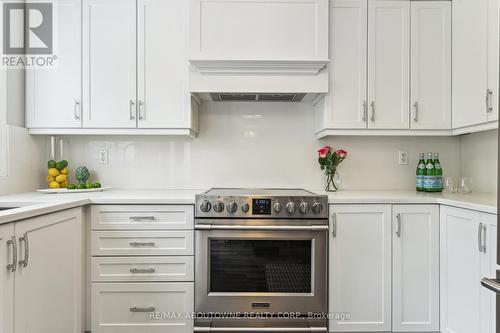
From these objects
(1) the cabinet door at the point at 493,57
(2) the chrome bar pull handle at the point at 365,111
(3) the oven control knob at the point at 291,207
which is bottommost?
(3) the oven control knob at the point at 291,207

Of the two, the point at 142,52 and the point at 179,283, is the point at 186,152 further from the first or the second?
the point at 179,283

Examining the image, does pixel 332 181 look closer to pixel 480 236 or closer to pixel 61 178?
pixel 480 236

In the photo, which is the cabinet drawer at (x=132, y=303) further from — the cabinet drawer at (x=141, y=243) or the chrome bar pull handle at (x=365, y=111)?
the chrome bar pull handle at (x=365, y=111)

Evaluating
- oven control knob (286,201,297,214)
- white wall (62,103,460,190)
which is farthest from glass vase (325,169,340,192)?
oven control knob (286,201,297,214)

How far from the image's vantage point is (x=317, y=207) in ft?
6.74

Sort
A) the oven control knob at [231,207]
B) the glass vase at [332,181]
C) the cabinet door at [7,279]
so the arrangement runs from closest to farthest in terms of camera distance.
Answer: the cabinet door at [7,279]
the oven control knob at [231,207]
the glass vase at [332,181]

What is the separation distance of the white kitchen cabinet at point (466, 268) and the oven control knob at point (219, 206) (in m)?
1.34

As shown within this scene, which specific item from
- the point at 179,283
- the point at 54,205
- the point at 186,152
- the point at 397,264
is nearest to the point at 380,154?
the point at 397,264

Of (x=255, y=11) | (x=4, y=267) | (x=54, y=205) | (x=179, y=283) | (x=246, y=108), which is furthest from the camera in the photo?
(x=246, y=108)

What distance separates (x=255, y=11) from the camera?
2.27 m

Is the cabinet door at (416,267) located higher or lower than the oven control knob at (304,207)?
lower

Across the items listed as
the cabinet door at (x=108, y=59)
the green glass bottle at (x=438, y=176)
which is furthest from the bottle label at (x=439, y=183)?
the cabinet door at (x=108, y=59)

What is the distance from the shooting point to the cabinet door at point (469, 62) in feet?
6.73

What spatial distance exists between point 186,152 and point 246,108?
598mm
